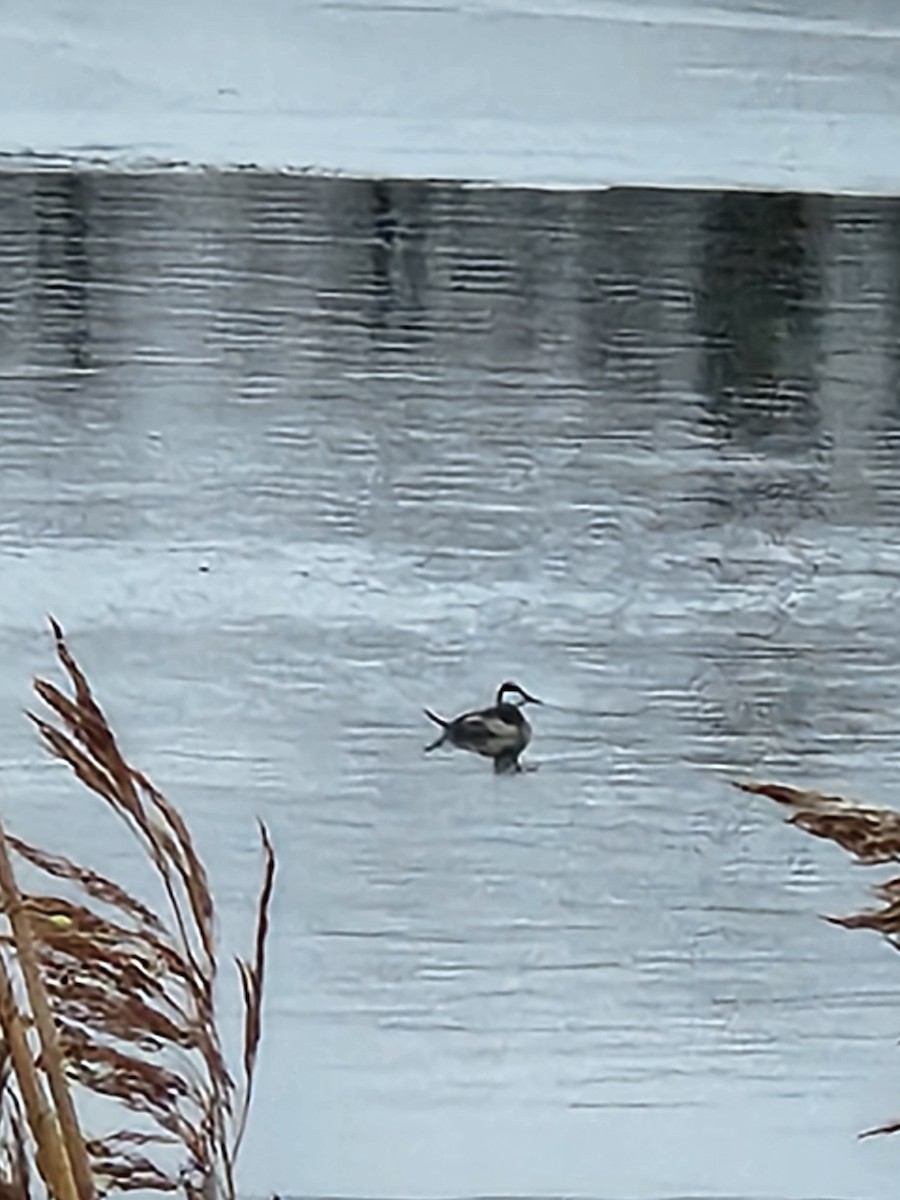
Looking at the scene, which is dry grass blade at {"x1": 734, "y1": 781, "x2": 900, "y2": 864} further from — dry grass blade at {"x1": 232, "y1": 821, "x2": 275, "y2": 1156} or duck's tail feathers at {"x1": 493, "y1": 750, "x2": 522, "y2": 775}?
dry grass blade at {"x1": 232, "y1": 821, "x2": 275, "y2": 1156}

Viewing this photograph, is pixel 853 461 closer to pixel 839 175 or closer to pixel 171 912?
pixel 839 175

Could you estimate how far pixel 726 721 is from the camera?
0.71m

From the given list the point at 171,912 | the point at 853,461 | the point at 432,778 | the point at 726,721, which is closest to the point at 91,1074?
the point at 171,912

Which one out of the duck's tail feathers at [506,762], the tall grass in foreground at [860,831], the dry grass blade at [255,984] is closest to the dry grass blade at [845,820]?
the tall grass in foreground at [860,831]

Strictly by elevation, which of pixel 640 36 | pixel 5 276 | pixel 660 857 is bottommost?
pixel 660 857

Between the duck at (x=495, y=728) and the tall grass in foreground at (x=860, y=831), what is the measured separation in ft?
0.35

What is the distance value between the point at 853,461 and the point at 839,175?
137mm

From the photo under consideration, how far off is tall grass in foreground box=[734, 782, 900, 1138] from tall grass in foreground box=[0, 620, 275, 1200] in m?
0.24

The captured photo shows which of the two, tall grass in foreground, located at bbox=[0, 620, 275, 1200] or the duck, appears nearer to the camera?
tall grass in foreground, located at bbox=[0, 620, 275, 1200]

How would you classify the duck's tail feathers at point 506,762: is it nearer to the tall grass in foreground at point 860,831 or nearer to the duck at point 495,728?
the duck at point 495,728

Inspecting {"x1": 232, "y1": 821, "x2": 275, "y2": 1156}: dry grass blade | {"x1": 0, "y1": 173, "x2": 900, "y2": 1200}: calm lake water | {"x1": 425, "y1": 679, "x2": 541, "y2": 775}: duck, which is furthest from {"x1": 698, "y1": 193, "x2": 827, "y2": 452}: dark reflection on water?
{"x1": 232, "y1": 821, "x2": 275, "y2": 1156}: dry grass blade

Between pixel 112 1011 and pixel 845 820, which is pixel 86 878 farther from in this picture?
pixel 845 820

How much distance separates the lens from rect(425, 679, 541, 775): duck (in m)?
0.69

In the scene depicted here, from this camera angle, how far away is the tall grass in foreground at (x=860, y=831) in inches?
26.8
